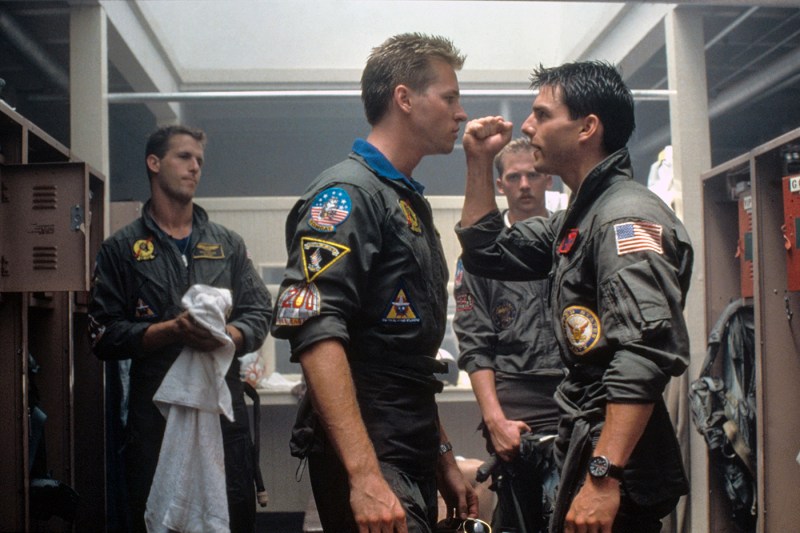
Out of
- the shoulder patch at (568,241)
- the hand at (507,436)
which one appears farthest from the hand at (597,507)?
the hand at (507,436)

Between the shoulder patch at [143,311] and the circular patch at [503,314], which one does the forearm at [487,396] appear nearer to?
the circular patch at [503,314]

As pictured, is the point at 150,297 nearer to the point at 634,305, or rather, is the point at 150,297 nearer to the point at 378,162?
the point at 378,162

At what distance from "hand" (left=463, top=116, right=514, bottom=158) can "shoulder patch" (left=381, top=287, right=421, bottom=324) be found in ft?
1.54

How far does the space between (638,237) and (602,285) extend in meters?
0.13

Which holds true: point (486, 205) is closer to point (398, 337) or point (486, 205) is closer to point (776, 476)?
point (398, 337)

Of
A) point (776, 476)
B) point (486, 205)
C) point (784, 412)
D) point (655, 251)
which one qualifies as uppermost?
point (486, 205)

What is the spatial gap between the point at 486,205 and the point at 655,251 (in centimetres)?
58

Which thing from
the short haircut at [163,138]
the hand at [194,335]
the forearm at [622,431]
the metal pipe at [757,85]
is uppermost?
the metal pipe at [757,85]

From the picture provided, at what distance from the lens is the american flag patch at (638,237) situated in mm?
1896

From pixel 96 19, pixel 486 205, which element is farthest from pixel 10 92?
pixel 486 205

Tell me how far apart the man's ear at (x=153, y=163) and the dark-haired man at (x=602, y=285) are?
1802 millimetres

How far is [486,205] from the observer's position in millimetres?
2344

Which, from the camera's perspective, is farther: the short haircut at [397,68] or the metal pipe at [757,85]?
the metal pipe at [757,85]

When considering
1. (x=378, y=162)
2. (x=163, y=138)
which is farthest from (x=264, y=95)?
(x=378, y=162)
